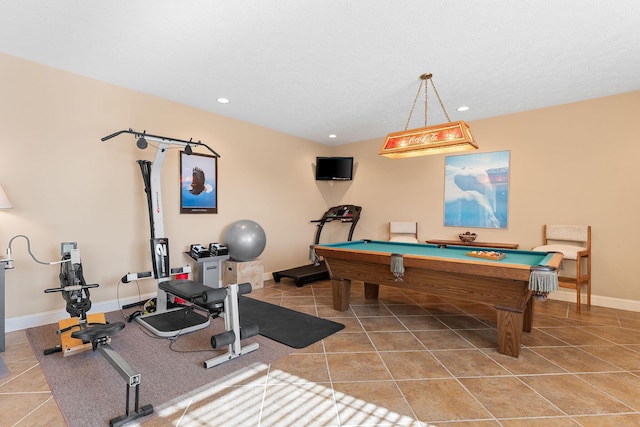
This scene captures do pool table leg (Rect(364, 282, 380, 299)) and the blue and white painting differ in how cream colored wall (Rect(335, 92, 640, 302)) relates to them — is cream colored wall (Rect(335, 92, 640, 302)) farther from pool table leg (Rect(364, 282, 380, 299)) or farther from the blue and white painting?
pool table leg (Rect(364, 282, 380, 299))

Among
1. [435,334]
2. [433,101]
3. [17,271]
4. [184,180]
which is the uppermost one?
[433,101]

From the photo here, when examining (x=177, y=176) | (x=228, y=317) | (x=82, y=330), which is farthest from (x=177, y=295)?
(x=177, y=176)

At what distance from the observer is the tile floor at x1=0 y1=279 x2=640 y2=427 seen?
182 centimetres

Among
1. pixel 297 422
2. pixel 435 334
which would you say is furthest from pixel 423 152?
pixel 297 422

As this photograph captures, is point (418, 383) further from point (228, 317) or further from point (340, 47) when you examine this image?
point (340, 47)

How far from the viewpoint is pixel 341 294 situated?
3738mm

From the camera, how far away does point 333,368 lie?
7.81 feet

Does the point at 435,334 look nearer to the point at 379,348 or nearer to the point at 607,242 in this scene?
the point at 379,348

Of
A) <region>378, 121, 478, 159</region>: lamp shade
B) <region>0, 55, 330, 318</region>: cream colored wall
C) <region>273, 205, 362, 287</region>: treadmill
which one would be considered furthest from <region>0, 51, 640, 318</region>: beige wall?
<region>378, 121, 478, 159</region>: lamp shade

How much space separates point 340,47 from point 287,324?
288cm

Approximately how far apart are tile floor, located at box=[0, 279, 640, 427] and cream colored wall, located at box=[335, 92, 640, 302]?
1002 millimetres

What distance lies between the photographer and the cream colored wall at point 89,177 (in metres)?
3.10

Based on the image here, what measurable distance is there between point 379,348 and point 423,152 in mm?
2101

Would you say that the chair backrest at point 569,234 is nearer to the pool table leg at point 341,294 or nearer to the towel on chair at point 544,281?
the towel on chair at point 544,281
